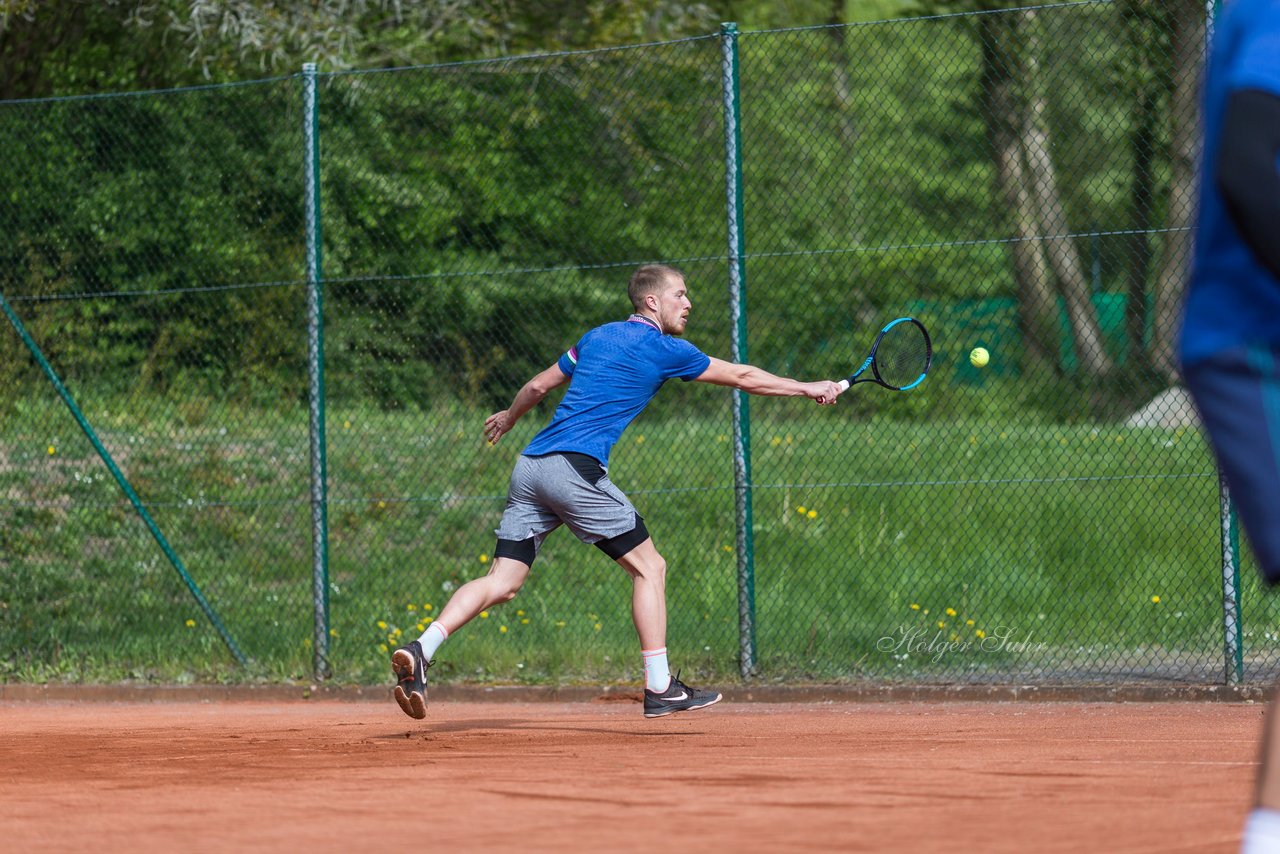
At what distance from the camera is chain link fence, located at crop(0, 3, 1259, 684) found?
364 inches

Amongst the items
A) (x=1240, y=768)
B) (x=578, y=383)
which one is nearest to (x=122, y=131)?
(x=578, y=383)

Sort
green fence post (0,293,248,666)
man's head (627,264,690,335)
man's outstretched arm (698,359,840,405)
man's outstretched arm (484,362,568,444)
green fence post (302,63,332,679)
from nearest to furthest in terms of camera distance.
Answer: man's outstretched arm (698,359,840,405) → man's head (627,264,690,335) → man's outstretched arm (484,362,568,444) → green fence post (302,63,332,679) → green fence post (0,293,248,666)

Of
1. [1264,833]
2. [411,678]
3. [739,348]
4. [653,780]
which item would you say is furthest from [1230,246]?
[739,348]

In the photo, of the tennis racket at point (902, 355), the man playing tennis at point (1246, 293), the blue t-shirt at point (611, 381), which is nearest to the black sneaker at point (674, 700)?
the blue t-shirt at point (611, 381)

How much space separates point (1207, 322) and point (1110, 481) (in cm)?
613

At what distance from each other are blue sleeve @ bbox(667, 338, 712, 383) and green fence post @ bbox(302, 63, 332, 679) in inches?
114

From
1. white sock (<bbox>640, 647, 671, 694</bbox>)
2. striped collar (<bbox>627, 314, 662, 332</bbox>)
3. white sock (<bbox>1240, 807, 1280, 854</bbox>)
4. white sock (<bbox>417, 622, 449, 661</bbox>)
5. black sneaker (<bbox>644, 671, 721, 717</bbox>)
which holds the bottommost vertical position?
black sneaker (<bbox>644, 671, 721, 717</bbox>)

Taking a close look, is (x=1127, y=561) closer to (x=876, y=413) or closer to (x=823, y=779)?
(x=876, y=413)

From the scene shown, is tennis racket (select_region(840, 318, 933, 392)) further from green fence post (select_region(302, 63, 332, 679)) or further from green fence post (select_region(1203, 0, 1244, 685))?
green fence post (select_region(302, 63, 332, 679))

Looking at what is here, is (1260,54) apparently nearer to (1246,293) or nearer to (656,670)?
(1246,293)

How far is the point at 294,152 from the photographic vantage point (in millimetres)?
10258

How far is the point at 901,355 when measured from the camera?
858 centimetres

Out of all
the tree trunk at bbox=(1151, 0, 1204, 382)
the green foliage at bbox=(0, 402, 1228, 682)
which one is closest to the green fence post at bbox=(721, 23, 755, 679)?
the green foliage at bbox=(0, 402, 1228, 682)

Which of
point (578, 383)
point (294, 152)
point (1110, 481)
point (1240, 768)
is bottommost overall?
point (1240, 768)
